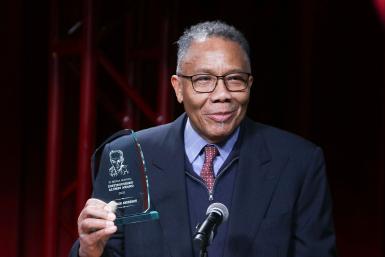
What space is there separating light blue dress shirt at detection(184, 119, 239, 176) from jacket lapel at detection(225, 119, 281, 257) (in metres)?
0.04

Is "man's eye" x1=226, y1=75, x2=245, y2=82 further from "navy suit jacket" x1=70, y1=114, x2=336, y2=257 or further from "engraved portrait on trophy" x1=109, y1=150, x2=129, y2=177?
"engraved portrait on trophy" x1=109, y1=150, x2=129, y2=177

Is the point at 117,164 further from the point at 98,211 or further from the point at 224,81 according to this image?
the point at 224,81

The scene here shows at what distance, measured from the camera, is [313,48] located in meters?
4.27

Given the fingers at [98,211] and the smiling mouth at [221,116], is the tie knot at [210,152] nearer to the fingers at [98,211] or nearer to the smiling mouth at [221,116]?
the smiling mouth at [221,116]

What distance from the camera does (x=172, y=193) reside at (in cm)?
162

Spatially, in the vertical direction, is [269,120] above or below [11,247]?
above

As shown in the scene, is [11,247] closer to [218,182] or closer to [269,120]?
[269,120]

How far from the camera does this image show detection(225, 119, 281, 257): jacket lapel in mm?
1564

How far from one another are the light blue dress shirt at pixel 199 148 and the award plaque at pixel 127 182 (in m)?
0.28

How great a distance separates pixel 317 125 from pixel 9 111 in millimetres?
1960

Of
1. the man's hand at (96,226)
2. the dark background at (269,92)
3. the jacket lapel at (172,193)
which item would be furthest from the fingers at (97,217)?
the dark background at (269,92)

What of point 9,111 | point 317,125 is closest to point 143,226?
point 9,111

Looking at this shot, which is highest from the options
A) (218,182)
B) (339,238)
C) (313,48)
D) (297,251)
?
(313,48)

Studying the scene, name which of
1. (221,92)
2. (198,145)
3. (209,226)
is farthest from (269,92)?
(209,226)
